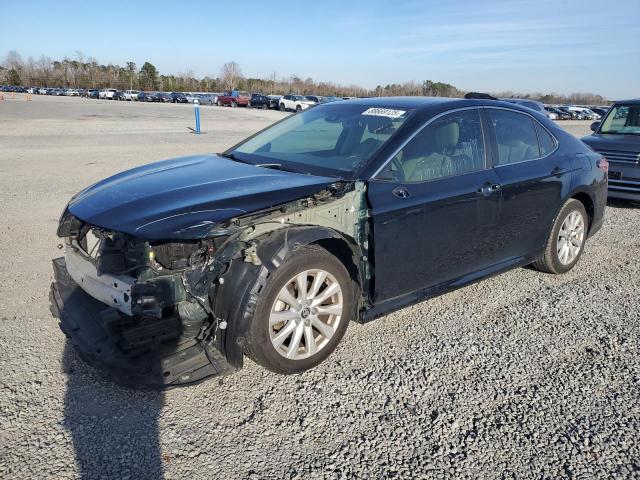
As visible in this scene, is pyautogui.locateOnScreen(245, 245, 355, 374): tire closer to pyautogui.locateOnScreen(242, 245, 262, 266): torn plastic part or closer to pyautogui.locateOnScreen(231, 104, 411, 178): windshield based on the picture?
pyautogui.locateOnScreen(242, 245, 262, 266): torn plastic part

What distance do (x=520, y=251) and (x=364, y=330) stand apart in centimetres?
170

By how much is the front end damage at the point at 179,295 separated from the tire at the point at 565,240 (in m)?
2.74

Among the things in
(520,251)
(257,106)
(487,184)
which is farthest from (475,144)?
(257,106)

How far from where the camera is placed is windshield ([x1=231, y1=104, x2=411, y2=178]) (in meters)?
3.79

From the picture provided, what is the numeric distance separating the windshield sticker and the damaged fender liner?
2249mm

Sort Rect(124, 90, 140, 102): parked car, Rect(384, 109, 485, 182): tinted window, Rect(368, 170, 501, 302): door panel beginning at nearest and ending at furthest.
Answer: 1. Rect(368, 170, 501, 302): door panel
2. Rect(384, 109, 485, 182): tinted window
3. Rect(124, 90, 140, 102): parked car

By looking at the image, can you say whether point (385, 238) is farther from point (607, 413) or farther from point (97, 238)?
point (97, 238)

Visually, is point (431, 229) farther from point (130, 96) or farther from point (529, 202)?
point (130, 96)

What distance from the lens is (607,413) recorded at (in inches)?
118

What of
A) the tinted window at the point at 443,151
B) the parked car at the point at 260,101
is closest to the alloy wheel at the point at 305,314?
the tinted window at the point at 443,151

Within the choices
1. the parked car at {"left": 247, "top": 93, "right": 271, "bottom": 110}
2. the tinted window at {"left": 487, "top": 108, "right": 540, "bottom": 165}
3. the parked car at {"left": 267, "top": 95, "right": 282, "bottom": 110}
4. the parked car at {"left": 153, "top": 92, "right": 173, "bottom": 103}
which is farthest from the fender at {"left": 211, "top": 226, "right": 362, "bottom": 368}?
the parked car at {"left": 153, "top": 92, "right": 173, "bottom": 103}

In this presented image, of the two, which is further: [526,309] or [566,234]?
[566,234]

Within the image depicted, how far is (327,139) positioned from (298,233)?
1384 millimetres

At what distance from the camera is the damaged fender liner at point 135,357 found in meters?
2.84
